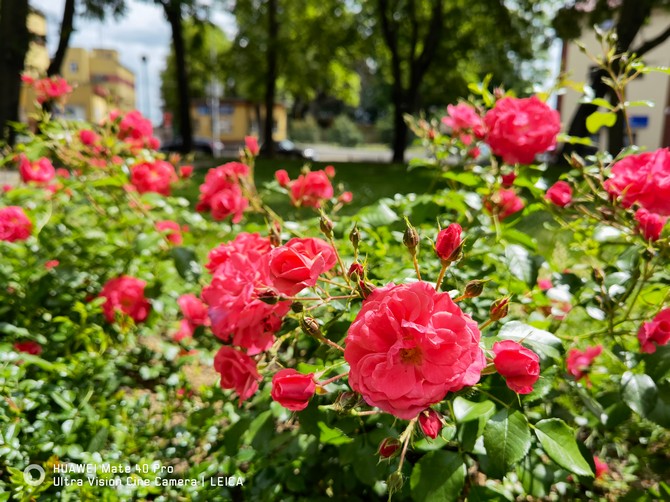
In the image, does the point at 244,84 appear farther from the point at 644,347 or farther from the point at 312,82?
the point at 644,347

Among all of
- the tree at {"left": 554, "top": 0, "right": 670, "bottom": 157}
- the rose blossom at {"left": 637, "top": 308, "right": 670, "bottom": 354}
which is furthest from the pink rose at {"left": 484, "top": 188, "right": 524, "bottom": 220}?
the tree at {"left": 554, "top": 0, "right": 670, "bottom": 157}

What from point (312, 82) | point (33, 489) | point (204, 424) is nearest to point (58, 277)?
point (204, 424)

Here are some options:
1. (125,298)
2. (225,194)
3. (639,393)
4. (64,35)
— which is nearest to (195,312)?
(125,298)

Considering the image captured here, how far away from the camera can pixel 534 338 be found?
933mm

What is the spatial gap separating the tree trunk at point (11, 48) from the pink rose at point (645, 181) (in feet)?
30.7

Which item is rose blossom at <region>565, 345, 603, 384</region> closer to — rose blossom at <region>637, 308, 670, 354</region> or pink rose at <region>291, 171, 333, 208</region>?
rose blossom at <region>637, 308, 670, 354</region>

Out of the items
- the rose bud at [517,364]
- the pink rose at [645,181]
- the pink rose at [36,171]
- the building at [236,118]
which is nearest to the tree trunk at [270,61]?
the pink rose at [36,171]

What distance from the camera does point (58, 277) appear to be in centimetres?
175

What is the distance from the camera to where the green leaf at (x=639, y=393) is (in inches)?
40.3

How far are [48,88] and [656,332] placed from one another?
7.90 ft

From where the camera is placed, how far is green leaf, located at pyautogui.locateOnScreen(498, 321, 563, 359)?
903mm

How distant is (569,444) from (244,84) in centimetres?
2006

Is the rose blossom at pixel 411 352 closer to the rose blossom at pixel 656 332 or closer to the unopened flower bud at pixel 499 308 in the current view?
the unopened flower bud at pixel 499 308

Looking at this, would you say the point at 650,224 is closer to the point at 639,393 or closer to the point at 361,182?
the point at 639,393
